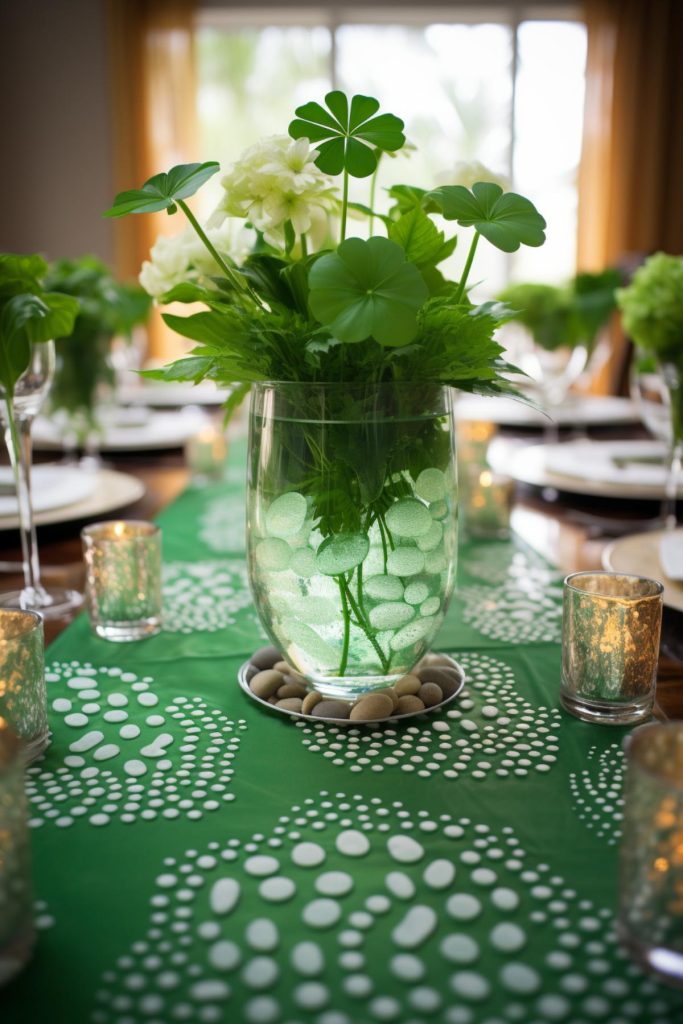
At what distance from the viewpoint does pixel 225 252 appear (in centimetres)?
73

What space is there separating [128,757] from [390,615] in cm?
21

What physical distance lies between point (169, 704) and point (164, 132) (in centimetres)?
516

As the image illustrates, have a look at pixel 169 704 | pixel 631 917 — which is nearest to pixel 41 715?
pixel 169 704

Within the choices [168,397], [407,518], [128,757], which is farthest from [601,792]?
[168,397]

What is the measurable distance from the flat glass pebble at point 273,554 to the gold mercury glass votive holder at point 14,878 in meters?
0.25

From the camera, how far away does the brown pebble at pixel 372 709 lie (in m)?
0.67

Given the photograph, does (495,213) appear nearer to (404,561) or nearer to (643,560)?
(404,561)

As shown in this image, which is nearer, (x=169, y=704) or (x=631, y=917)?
(x=631, y=917)

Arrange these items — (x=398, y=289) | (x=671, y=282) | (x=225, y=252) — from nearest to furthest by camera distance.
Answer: (x=398, y=289)
(x=225, y=252)
(x=671, y=282)

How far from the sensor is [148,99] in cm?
518

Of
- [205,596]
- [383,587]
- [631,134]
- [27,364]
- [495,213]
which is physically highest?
[631,134]

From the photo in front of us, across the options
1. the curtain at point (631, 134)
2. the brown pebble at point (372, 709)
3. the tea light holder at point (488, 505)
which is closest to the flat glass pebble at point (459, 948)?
the brown pebble at point (372, 709)

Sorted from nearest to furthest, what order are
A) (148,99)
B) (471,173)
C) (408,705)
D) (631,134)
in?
1. (408,705)
2. (471,173)
3. (148,99)
4. (631,134)

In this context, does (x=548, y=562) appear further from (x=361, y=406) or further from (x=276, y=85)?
(x=276, y=85)
